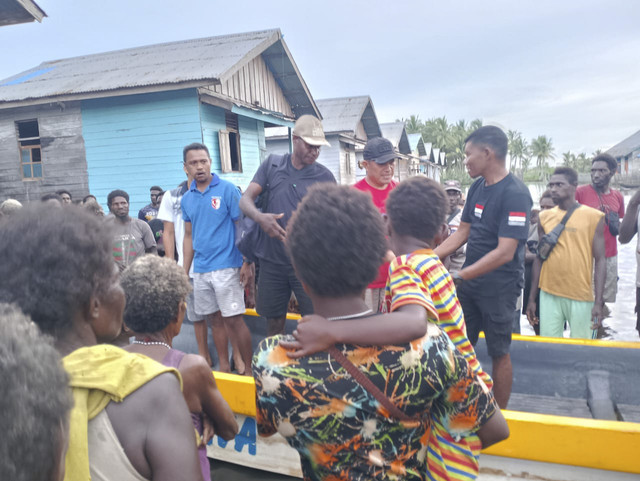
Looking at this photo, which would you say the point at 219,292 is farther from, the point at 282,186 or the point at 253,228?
the point at 282,186

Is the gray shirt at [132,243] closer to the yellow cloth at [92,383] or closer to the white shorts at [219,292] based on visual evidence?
the white shorts at [219,292]

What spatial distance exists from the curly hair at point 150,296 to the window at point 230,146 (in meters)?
8.94

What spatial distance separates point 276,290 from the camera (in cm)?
337

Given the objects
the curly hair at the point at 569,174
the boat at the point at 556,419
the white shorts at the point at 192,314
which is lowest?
the boat at the point at 556,419

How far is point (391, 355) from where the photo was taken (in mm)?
1131

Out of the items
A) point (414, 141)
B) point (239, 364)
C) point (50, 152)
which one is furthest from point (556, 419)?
point (414, 141)

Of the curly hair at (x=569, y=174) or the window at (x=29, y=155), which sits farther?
the window at (x=29, y=155)

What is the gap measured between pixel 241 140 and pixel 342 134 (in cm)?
605

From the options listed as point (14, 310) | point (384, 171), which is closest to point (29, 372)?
point (14, 310)

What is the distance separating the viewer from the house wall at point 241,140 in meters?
9.85

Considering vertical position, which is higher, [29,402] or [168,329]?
[29,402]

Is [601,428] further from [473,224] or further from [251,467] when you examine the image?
[251,467]

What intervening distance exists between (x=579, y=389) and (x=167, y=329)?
321cm

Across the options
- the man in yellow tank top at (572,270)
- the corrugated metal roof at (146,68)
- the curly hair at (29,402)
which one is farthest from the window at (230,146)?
the curly hair at (29,402)
